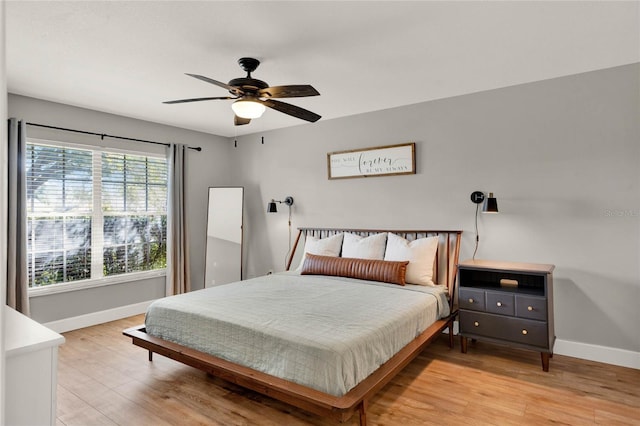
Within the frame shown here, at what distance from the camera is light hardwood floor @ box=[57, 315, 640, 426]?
2412mm

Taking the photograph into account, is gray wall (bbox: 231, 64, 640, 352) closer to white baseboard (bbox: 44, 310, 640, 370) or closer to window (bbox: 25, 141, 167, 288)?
white baseboard (bbox: 44, 310, 640, 370)

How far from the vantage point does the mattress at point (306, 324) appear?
221cm

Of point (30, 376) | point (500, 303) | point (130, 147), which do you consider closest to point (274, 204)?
point (130, 147)

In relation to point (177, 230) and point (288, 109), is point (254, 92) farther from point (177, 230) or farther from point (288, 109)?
point (177, 230)

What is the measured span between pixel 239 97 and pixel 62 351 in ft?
9.74

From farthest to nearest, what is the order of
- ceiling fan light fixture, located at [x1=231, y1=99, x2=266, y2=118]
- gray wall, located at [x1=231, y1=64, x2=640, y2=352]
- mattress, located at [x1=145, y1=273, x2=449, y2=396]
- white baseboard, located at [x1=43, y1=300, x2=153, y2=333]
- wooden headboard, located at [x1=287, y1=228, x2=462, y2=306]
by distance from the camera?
white baseboard, located at [x1=43, y1=300, x2=153, y2=333], wooden headboard, located at [x1=287, y1=228, x2=462, y2=306], gray wall, located at [x1=231, y1=64, x2=640, y2=352], ceiling fan light fixture, located at [x1=231, y1=99, x2=266, y2=118], mattress, located at [x1=145, y1=273, x2=449, y2=396]

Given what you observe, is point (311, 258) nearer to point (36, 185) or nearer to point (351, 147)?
point (351, 147)

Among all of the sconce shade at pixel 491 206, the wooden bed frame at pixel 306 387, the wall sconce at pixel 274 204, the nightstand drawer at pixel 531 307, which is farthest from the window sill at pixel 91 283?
the nightstand drawer at pixel 531 307

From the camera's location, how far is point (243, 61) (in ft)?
9.41

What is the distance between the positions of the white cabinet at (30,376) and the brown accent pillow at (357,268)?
9.45ft

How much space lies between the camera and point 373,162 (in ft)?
14.9

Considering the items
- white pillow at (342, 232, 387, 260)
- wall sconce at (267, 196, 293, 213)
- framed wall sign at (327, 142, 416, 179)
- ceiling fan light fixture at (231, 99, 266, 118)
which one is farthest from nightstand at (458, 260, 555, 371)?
wall sconce at (267, 196, 293, 213)

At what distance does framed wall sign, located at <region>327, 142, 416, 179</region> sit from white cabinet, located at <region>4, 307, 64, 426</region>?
144 inches

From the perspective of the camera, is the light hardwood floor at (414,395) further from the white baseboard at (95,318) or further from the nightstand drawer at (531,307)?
the white baseboard at (95,318)
